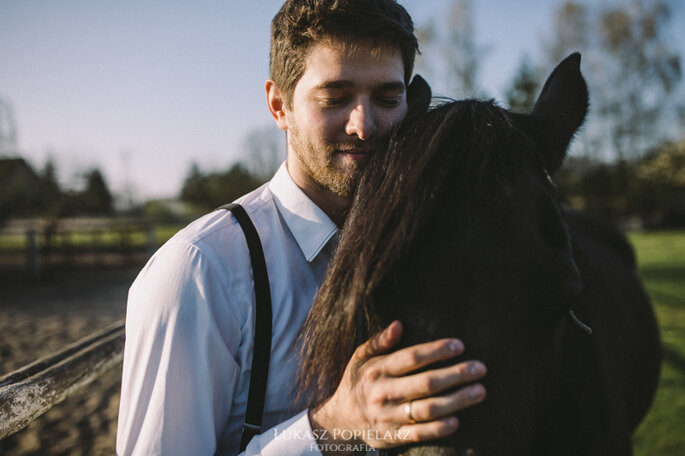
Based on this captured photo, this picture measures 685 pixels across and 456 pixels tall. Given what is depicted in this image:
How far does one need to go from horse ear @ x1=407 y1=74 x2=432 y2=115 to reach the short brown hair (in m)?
0.13

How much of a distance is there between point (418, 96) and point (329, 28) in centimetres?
46

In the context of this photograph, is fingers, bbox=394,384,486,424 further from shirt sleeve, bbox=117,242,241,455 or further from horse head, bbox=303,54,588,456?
shirt sleeve, bbox=117,242,241,455

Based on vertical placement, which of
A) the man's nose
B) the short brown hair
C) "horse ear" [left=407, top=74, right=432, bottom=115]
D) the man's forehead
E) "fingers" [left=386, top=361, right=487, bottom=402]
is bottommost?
"fingers" [left=386, top=361, right=487, bottom=402]

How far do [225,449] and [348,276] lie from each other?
2.87 feet

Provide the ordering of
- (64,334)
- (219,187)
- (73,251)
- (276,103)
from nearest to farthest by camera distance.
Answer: (276,103) → (64,334) → (73,251) → (219,187)

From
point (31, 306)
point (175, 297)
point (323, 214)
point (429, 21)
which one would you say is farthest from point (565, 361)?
point (429, 21)

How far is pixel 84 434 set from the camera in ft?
14.2

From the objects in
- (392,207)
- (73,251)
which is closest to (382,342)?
(392,207)

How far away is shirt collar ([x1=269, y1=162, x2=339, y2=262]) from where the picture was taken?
1.72 m

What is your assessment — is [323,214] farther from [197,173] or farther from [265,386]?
[197,173]

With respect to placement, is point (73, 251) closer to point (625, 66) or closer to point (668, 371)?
point (668, 371)

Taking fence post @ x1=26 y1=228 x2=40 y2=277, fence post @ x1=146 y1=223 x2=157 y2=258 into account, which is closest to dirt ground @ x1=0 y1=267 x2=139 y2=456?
fence post @ x1=26 y1=228 x2=40 y2=277

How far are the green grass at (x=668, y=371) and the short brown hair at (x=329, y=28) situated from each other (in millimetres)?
4406

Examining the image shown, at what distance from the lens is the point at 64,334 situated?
7.40 metres
